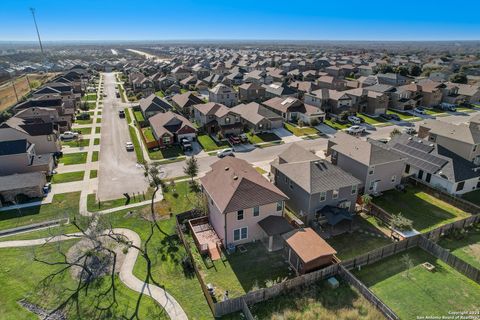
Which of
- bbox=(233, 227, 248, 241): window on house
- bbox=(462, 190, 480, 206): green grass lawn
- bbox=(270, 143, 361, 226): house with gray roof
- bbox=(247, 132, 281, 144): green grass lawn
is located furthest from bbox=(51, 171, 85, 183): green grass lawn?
bbox=(462, 190, 480, 206): green grass lawn

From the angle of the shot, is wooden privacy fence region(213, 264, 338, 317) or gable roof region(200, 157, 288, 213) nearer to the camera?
wooden privacy fence region(213, 264, 338, 317)

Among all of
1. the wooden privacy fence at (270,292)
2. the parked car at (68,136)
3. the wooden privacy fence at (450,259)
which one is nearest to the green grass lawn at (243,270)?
the wooden privacy fence at (270,292)

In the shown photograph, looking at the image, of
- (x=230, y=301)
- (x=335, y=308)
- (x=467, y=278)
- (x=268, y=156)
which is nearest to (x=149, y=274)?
(x=230, y=301)

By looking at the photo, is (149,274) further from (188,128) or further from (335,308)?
(188,128)

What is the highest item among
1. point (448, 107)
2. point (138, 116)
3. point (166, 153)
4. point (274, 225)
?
point (138, 116)

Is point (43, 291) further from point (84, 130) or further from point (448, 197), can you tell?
point (84, 130)

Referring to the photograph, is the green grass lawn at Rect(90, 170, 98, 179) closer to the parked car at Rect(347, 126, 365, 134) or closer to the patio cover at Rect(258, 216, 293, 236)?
the patio cover at Rect(258, 216, 293, 236)

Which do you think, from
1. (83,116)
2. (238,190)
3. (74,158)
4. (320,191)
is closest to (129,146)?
(74,158)

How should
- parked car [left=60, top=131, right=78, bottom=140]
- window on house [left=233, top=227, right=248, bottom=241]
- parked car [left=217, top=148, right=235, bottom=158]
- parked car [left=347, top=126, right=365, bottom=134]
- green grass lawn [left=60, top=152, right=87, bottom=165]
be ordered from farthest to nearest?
parked car [left=347, top=126, right=365, bottom=134], parked car [left=60, top=131, right=78, bottom=140], parked car [left=217, top=148, right=235, bottom=158], green grass lawn [left=60, top=152, right=87, bottom=165], window on house [left=233, top=227, right=248, bottom=241]
